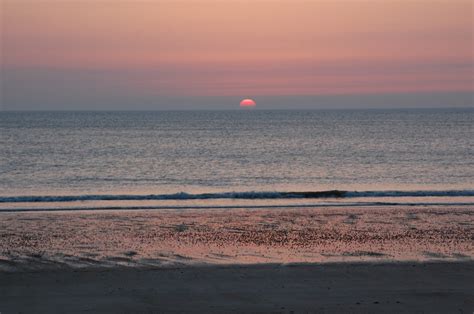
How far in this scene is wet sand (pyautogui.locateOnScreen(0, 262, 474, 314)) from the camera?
981 cm

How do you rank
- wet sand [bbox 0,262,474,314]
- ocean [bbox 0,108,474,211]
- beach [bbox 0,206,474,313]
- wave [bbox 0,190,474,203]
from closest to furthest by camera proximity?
wet sand [bbox 0,262,474,314] → beach [bbox 0,206,474,313] → ocean [bbox 0,108,474,211] → wave [bbox 0,190,474,203]

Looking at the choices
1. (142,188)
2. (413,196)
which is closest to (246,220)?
(413,196)

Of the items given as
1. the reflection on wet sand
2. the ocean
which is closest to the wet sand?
the reflection on wet sand

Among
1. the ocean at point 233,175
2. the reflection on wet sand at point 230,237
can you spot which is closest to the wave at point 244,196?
the ocean at point 233,175

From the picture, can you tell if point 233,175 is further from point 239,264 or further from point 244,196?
point 239,264

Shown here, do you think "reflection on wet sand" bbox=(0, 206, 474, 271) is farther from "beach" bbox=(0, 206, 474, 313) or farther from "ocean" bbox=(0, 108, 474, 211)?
"ocean" bbox=(0, 108, 474, 211)

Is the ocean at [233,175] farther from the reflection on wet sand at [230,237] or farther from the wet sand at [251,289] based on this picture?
the wet sand at [251,289]

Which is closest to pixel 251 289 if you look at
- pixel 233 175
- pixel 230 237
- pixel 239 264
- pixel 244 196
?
pixel 239 264

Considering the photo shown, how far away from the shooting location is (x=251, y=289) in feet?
35.6

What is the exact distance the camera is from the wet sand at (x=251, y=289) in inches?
386

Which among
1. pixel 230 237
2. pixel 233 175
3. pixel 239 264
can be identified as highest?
pixel 239 264

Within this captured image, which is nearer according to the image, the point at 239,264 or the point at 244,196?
the point at 239,264

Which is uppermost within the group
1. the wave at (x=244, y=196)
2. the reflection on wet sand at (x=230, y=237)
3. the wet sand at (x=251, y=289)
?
the wet sand at (x=251, y=289)

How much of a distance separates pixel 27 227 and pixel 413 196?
684 inches
